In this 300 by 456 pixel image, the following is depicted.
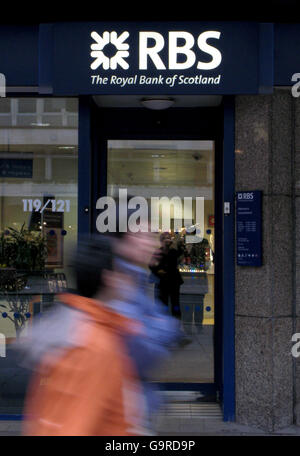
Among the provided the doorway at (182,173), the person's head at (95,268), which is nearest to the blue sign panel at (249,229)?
the doorway at (182,173)

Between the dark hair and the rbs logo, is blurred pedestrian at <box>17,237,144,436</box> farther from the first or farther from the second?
the rbs logo

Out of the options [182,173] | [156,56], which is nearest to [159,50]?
[156,56]

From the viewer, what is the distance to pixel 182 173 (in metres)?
6.69

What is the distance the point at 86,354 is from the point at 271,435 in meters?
4.44

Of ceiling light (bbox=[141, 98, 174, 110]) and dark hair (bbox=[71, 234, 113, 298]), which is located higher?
ceiling light (bbox=[141, 98, 174, 110])

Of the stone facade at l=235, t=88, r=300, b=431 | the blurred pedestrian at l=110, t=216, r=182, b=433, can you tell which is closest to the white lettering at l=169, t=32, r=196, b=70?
the stone facade at l=235, t=88, r=300, b=431

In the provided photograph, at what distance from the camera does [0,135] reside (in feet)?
21.4

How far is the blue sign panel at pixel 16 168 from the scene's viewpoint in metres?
6.47

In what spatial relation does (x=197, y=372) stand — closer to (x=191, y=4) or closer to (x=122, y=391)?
(x=191, y=4)

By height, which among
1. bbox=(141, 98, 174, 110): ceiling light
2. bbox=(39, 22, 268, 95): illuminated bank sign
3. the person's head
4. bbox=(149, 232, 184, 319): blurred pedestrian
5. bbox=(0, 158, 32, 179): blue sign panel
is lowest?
bbox=(149, 232, 184, 319): blurred pedestrian

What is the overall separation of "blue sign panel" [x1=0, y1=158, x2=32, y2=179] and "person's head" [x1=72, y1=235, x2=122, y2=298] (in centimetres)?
446

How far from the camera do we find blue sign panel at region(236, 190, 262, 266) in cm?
581

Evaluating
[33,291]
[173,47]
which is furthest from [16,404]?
[173,47]

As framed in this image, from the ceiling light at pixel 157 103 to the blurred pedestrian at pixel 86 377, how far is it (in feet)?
15.2
